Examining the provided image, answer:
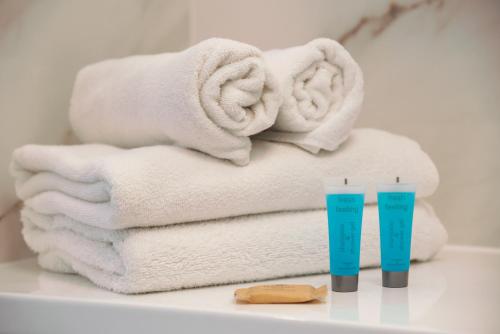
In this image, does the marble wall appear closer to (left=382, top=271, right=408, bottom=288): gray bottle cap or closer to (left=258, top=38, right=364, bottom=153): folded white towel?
(left=258, top=38, right=364, bottom=153): folded white towel

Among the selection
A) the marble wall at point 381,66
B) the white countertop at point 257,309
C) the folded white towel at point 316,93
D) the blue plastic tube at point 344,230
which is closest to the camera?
the white countertop at point 257,309

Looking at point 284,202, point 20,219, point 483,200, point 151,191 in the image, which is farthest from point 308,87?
point 20,219

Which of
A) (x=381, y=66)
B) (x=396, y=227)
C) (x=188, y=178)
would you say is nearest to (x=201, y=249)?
(x=188, y=178)

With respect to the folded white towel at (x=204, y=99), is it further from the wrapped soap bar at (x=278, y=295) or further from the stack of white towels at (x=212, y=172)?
the wrapped soap bar at (x=278, y=295)

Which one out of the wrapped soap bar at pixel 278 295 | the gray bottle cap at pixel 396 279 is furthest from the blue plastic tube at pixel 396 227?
the wrapped soap bar at pixel 278 295

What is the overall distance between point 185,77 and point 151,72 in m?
0.11

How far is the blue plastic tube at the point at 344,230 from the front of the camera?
2.59 ft

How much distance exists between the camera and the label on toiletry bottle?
79 cm

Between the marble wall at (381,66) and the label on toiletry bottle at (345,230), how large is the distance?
41cm

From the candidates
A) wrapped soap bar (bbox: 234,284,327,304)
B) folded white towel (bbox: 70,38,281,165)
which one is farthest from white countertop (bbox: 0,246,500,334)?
folded white towel (bbox: 70,38,281,165)

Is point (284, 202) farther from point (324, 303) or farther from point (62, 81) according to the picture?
point (62, 81)

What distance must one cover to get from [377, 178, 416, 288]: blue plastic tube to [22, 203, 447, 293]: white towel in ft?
0.40

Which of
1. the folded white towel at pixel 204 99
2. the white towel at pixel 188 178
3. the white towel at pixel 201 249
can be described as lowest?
the white towel at pixel 201 249

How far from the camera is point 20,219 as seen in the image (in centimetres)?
108
